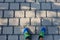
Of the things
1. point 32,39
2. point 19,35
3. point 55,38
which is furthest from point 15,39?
point 55,38

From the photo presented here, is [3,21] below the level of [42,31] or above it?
above

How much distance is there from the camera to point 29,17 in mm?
2525

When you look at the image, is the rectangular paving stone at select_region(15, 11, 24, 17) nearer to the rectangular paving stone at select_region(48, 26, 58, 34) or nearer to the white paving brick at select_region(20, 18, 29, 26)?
the white paving brick at select_region(20, 18, 29, 26)

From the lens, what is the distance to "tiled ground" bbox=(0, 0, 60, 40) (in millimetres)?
2490

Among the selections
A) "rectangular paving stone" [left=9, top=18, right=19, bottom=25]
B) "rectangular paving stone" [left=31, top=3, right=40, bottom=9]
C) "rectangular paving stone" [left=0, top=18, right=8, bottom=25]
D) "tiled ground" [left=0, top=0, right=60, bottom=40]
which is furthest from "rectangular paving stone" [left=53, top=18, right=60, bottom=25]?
"rectangular paving stone" [left=0, top=18, right=8, bottom=25]

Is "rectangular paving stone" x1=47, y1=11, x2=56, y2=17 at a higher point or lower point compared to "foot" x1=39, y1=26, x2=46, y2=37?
higher

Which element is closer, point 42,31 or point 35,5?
point 42,31

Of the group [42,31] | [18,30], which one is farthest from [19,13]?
[42,31]

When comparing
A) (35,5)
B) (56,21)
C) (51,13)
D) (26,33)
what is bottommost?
(26,33)

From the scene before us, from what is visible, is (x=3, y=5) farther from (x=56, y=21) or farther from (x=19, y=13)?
(x=56, y=21)

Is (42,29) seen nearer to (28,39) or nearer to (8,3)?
(28,39)

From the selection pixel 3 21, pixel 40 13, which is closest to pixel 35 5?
pixel 40 13

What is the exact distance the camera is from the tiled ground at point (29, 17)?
8.17 feet

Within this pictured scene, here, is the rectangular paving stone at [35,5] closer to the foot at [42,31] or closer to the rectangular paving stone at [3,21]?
the foot at [42,31]
